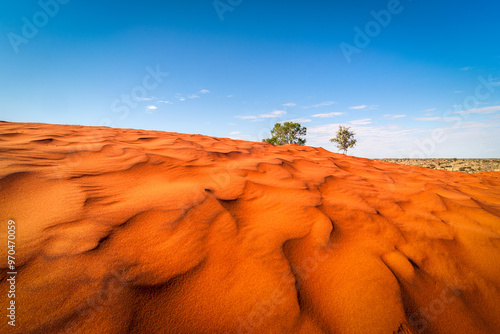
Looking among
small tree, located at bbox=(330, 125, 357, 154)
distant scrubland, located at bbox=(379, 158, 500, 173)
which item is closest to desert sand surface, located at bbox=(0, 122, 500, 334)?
distant scrubland, located at bbox=(379, 158, 500, 173)

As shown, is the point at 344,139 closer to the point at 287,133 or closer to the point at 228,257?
the point at 287,133

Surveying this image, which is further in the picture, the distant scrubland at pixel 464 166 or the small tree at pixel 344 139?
the small tree at pixel 344 139

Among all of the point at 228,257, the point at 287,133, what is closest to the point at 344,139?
the point at 287,133

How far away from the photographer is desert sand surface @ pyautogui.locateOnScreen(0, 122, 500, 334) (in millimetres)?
1012

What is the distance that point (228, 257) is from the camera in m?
1.35

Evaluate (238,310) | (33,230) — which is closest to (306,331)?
(238,310)

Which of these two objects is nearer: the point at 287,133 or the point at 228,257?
the point at 228,257

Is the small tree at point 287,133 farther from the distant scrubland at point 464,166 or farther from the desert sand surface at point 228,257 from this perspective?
the desert sand surface at point 228,257

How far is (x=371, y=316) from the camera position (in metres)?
1.12

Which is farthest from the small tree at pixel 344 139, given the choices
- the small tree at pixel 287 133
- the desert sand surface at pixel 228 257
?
the desert sand surface at pixel 228 257

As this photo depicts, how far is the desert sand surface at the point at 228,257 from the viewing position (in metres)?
1.01

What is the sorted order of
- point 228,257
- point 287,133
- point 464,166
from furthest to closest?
point 287,133
point 464,166
point 228,257

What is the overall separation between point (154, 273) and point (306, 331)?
2.80 ft

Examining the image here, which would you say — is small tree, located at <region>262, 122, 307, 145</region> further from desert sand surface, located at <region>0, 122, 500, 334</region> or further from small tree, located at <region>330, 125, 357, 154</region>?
desert sand surface, located at <region>0, 122, 500, 334</region>
